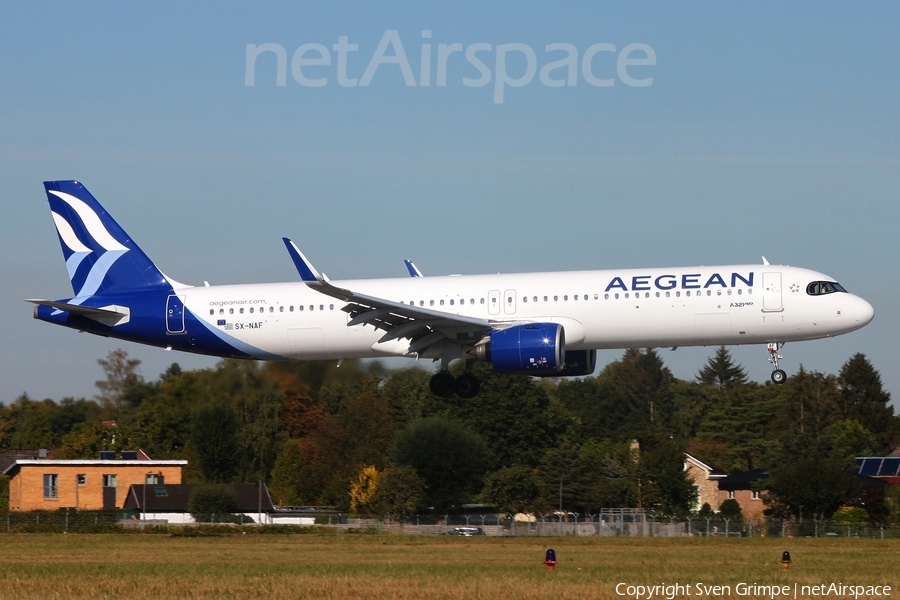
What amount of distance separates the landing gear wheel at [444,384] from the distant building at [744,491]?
44.9 metres

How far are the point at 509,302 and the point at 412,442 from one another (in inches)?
1586

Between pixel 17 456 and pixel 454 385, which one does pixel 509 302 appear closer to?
pixel 454 385

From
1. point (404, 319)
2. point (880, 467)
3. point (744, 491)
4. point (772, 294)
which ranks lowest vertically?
point (744, 491)

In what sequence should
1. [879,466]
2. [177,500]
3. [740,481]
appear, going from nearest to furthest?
[177,500] → [740,481] → [879,466]

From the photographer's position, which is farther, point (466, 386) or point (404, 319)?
point (466, 386)

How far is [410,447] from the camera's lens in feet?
256

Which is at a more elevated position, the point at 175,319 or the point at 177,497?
the point at 175,319

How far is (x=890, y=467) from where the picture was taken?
8712cm

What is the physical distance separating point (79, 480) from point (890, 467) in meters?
54.5

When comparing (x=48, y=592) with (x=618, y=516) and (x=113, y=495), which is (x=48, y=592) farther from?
(x=113, y=495)

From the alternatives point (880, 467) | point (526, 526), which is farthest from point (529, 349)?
point (880, 467)

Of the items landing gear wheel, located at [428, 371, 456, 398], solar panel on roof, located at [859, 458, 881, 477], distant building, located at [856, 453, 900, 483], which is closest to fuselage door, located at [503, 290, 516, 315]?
landing gear wheel, located at [428, 371, 456, 398]

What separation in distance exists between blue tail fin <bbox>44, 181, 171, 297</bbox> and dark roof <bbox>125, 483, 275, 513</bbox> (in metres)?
30.4

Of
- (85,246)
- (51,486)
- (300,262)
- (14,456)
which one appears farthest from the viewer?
(14,456)
